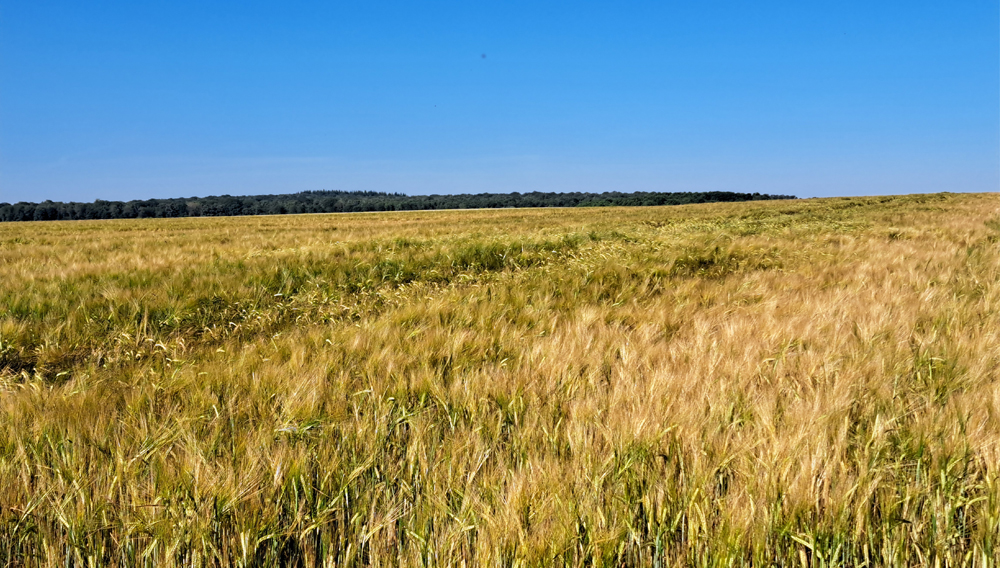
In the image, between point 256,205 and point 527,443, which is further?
point 256,205

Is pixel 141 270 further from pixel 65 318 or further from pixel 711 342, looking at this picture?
pixel 711 342

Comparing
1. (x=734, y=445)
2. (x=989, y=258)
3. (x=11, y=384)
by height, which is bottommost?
(x=11, y=384)

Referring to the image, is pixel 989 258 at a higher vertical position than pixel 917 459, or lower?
higher

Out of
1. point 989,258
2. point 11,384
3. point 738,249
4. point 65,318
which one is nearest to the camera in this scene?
point 11,384

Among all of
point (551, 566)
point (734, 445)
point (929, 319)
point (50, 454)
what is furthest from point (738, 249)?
point (50, 454)

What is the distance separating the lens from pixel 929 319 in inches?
140

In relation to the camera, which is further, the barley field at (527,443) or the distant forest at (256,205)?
the distant forest at (256,205)

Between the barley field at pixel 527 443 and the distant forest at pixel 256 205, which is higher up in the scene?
the distant forest at pixel 256 205

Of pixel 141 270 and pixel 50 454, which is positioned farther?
pixel 141 270

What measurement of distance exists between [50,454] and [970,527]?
Answer: 10.2ft

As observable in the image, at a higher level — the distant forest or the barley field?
the distant forest

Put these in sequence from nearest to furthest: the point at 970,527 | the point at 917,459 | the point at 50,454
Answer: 1. the point at 970,527
2. the point at 917,459
3. the point at 50,454

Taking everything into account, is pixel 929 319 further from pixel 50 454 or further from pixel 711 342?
pixel 50 454

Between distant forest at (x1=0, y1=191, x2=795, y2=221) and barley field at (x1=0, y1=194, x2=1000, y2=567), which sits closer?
barley field at (x1=0, y1=194, x2=1000, y2=567)
